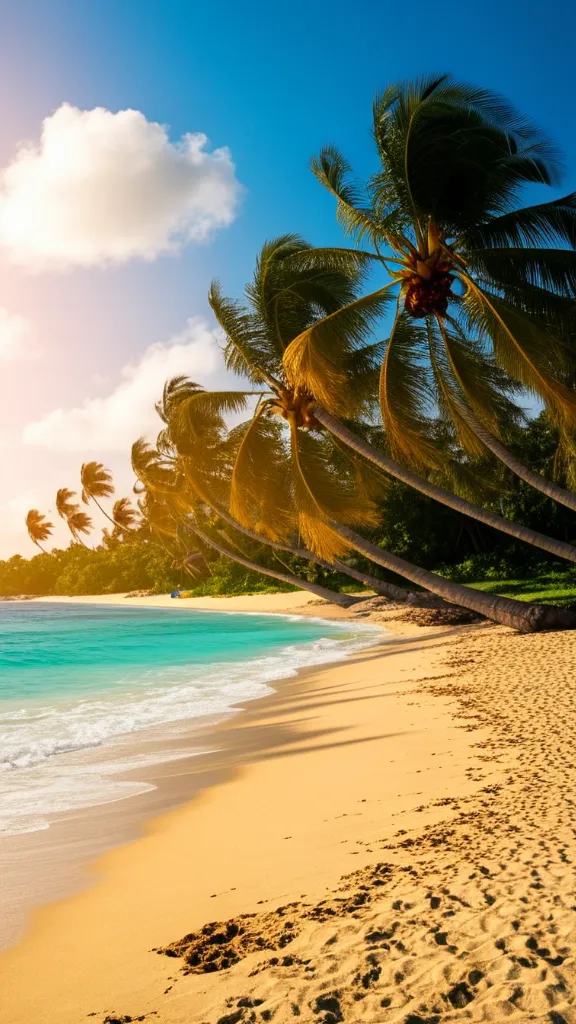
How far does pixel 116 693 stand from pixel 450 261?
1084cm

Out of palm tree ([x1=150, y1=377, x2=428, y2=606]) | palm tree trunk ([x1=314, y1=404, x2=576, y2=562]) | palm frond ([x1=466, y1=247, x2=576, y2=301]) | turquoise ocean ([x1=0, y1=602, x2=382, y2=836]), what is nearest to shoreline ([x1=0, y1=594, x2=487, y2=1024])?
turquoise ocean ([x1=0, y1=602, x2=382, y2=836])

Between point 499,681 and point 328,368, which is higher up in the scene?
point 328,368

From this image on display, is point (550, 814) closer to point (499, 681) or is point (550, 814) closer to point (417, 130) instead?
point (499, 681)

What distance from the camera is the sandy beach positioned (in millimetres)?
2336

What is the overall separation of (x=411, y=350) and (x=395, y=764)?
1074 cm

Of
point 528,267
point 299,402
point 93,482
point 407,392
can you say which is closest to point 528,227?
point 528,267

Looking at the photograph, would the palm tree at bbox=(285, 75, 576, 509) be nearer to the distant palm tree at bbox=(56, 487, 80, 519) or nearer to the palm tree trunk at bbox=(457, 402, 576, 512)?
the palm tree trunk at bbox=(457, 402, 576, 512)

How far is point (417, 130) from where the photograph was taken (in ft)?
42.5

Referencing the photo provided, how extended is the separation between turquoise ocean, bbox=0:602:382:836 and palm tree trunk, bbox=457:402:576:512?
5547mm

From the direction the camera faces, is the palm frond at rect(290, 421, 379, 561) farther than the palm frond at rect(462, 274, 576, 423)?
Yes

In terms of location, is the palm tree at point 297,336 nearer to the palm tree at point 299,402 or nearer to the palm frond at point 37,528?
the palm tree at point 299,402

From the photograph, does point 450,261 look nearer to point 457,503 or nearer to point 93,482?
point 457,503

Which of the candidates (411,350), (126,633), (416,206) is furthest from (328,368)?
(126,633)

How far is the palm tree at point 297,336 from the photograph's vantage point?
15.5 meters
